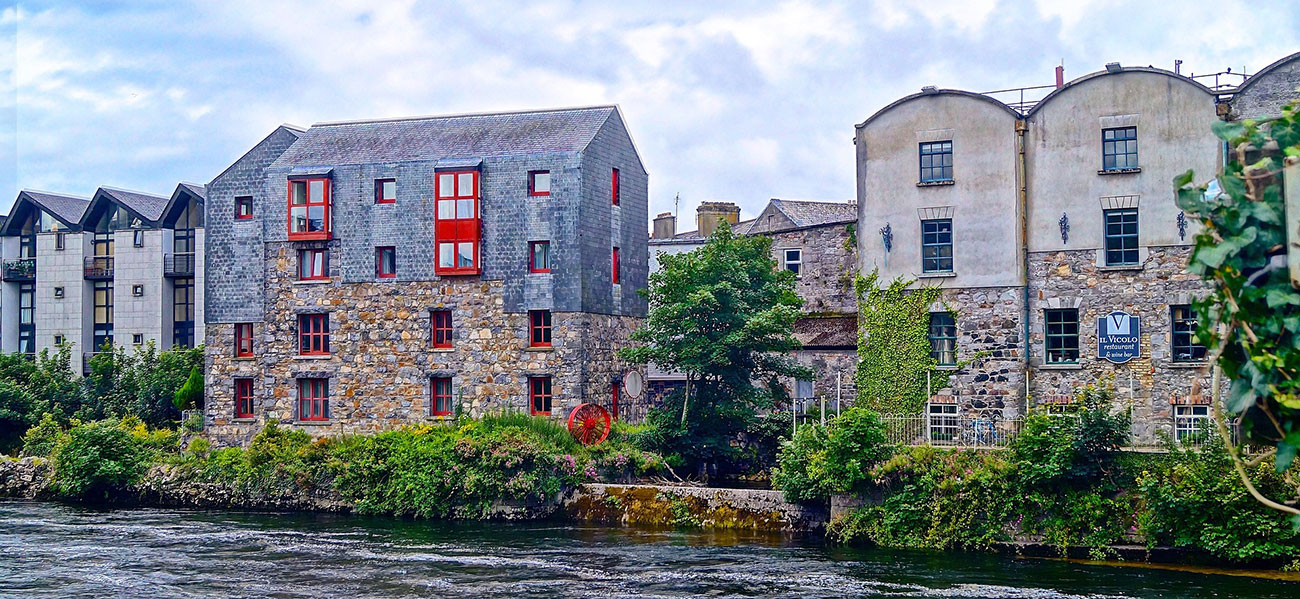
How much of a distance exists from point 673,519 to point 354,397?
1396 centimetres

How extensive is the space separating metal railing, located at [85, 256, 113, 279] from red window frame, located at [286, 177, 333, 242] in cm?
1594

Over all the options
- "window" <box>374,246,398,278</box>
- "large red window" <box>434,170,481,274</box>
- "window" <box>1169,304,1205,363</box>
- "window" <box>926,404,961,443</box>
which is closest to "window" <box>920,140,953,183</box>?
"window" <box>926,404,961,443</box>

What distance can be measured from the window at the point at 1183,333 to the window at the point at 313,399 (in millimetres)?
24499

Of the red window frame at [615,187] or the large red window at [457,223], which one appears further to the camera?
the red window frame at [615,187]

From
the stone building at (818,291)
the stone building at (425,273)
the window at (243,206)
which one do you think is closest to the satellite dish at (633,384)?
the stone building at (425,273)

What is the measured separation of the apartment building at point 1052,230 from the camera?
29750mm

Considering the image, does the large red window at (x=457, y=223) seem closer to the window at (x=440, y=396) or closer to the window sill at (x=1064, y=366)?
the window at (x=440, y=396)

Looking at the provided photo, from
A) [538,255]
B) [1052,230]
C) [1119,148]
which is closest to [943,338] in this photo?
[1052,230]

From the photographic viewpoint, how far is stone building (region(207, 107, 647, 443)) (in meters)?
37.8

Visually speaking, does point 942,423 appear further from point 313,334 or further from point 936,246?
point 313,334

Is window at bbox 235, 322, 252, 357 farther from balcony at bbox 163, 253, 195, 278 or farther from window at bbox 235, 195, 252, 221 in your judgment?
balcony at bbox 163, 253, 195, 278

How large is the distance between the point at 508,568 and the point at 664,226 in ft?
102

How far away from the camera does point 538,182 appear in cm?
3816

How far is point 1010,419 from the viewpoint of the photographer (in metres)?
30.4
